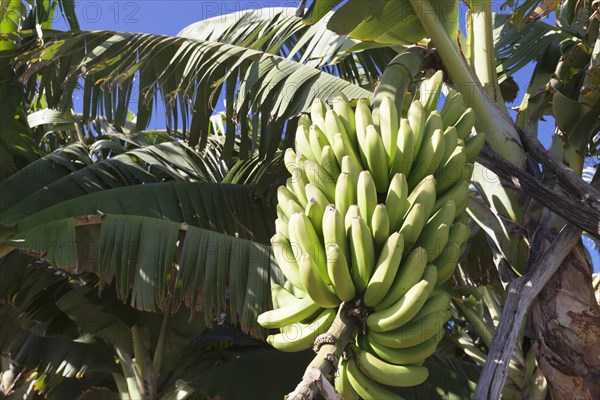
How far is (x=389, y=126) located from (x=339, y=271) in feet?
1.67

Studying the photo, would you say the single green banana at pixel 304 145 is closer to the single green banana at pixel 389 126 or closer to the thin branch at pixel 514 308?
the single green banana at pixel 389 126

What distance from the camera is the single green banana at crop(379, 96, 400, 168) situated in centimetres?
159

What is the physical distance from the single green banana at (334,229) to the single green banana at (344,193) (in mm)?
95

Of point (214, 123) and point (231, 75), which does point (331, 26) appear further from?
point (214, 123)

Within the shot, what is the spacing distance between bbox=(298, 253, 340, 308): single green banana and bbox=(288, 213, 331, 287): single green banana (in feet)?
0.12

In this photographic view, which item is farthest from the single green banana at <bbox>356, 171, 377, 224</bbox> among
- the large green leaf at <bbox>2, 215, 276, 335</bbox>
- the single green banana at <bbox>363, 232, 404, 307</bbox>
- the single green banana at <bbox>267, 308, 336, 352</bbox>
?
the large green leaf at <bbox>2, 215, 276, 335</bbox>

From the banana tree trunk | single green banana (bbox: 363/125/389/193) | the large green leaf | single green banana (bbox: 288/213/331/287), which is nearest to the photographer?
single green banana (bbox: 288/213/331/287)

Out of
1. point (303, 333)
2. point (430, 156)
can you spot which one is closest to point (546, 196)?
point (430, 156)

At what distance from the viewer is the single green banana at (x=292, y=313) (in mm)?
1344

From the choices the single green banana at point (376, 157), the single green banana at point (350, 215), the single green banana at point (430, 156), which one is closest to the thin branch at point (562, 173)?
the single green banana at point (430, 156)

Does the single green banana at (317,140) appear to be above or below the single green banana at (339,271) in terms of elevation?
above

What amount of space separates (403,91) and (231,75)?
1.44 metres

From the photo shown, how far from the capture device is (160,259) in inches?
112

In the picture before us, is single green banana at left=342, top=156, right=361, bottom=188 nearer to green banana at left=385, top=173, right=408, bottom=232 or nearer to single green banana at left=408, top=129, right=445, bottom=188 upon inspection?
green banana at left=385, top=173, right=408, bottom=232
